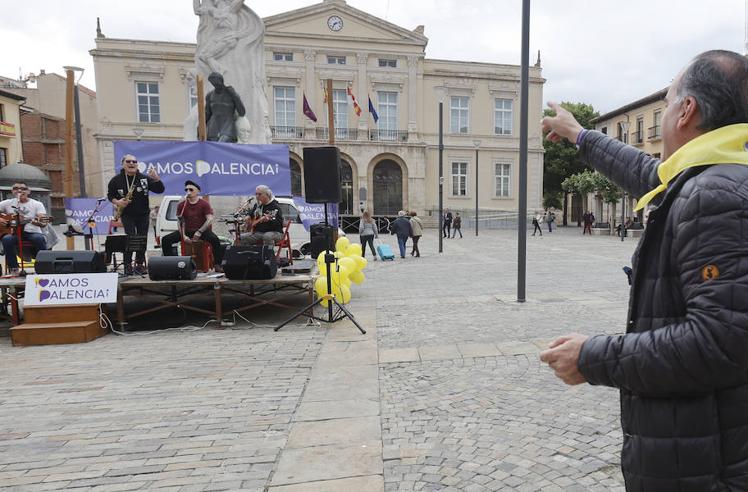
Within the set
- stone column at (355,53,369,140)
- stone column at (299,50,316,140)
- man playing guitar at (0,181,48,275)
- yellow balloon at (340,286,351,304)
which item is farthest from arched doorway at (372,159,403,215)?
man playing guitar at (0,181,48,275)

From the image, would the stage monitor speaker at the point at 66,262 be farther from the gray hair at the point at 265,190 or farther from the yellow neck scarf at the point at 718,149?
the yellow neck scarf at the point at 718,149

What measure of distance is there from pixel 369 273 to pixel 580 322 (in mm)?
6680

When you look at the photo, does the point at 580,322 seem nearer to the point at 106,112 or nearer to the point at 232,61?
the point at 232,61

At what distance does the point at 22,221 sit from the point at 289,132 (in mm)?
31583

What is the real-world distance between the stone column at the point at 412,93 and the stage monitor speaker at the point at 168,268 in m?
33.8

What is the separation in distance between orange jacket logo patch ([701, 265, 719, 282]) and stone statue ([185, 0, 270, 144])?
36.6 feet

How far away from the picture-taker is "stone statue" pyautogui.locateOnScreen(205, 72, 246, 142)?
34.6ft

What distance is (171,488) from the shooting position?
2834 millimetres

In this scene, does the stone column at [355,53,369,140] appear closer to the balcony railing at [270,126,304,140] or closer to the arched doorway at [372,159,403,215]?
the arched doorway at [372,159,403,215]

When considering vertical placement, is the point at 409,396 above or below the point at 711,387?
below

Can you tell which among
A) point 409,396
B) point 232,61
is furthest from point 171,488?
point 232,61

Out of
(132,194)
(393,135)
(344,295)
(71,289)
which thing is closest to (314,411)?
(344,295)

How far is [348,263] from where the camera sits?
7.97 metres

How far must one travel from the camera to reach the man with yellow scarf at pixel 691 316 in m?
1.14
